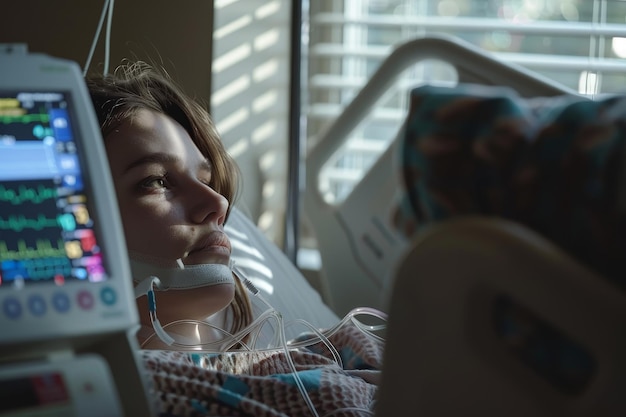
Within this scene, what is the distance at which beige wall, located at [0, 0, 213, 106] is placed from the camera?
7.68 ft

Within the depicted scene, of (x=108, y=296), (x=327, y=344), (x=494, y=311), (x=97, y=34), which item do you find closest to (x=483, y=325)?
(x=494, y=311)

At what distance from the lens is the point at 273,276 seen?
2.20 m

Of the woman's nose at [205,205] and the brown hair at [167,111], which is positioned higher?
the brown hair at [167,111]

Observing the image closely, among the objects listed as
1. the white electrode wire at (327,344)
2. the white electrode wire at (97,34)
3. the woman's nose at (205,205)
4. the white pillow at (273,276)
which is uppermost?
the white electrode wire at (97,34)

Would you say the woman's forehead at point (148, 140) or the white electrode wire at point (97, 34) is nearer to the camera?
the woman's forehead at point (148, 140)

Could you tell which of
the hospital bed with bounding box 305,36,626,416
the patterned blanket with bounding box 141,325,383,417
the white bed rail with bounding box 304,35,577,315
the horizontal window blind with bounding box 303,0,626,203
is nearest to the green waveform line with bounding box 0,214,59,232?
the patterned blanket with bounding box 141,325,383,417

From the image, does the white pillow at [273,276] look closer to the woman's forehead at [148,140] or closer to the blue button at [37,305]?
the woman's forehead at [148,140]

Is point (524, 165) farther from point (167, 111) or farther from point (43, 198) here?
point (167, 111)

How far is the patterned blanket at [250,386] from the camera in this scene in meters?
1.08

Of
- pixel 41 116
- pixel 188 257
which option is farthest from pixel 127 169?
pixel 41 116

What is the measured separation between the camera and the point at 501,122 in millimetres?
711

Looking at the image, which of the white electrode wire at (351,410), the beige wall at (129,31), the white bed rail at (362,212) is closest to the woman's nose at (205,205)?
the white electrode wire at (351,410)

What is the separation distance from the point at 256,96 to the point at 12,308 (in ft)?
6.89

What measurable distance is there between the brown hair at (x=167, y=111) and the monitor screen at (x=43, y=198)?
64cm
